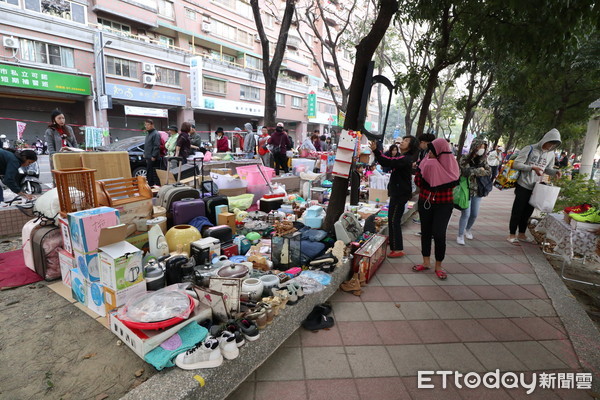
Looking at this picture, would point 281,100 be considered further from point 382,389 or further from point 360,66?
point 382,389

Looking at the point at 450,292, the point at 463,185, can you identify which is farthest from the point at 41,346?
the point at 463,185

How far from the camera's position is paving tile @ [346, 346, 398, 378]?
98.7 inches

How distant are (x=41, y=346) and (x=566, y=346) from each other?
15.6 feet

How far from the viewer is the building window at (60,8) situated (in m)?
17.7

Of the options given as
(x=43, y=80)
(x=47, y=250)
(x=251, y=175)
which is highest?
(x=43, y=80)

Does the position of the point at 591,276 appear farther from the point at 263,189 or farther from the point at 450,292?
the point at 263,189

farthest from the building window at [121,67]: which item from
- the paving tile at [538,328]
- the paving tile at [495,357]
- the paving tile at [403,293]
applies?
A: the paving tile at [538,328]

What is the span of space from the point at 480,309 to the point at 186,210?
419cm

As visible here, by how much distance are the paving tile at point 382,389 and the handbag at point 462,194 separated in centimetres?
387

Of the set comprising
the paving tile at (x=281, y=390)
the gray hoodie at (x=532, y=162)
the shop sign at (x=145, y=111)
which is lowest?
the paving tile at (x=281, y=390)

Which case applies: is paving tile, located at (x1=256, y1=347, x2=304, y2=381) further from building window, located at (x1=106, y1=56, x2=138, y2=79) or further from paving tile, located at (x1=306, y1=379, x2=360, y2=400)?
building window, located at (x1=106, y1=56, x2=138, y2=79)

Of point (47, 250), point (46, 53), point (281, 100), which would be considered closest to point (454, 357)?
point (47, 250)

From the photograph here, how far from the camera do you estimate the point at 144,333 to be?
230 cm

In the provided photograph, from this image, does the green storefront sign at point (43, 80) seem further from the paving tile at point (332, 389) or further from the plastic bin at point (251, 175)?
the paving tile at point (332, 389)
